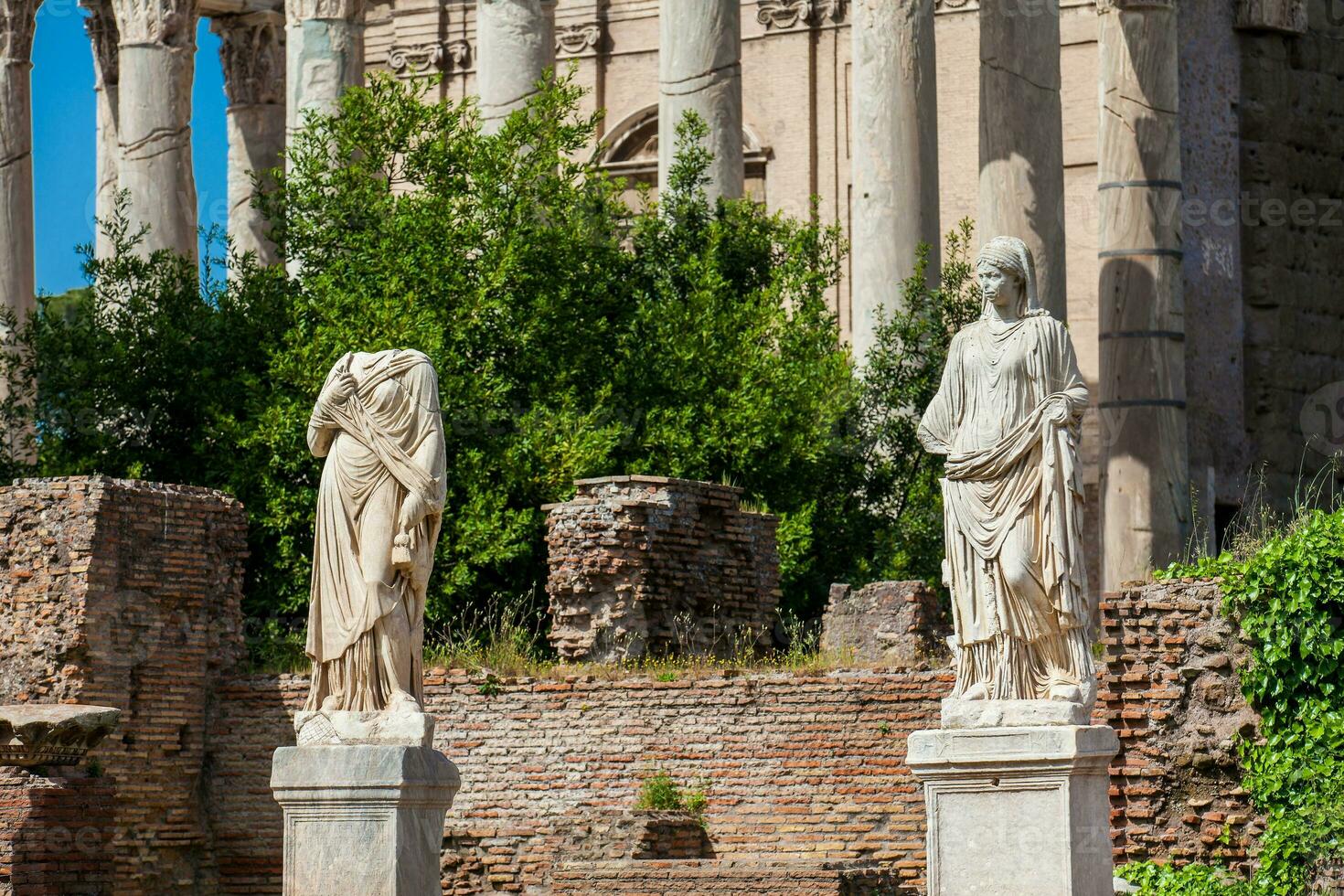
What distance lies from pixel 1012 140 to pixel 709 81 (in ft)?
10.7

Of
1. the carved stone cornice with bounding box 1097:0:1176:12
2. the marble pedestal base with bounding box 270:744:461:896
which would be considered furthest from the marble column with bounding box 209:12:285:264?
the marble pedestal base with bounding box 270:744:461:896

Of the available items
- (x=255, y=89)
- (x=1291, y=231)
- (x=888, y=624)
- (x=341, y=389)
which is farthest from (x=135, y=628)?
(x=1291, y=231)

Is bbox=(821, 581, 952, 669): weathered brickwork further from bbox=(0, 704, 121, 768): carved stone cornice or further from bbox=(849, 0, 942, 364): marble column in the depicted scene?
bbox=(0, 704, 121, 768): carved stone cornice

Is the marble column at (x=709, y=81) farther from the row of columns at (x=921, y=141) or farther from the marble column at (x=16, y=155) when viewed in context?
the marble column at (x=16, y=155)

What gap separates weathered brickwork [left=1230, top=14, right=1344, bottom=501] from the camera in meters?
34.4

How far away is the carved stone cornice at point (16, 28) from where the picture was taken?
3538cm

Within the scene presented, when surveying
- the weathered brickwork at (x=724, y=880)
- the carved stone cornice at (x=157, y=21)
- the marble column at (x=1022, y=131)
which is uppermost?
the carved stone cornice at (x=157, y=21)

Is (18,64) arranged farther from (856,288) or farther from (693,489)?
(693,489)

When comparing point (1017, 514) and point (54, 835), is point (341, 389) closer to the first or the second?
point (1017, 514)

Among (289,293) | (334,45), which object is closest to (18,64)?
(334,45)

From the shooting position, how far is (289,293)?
1062 inches

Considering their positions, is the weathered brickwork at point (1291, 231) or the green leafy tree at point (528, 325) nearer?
the green leafy tree at point (528, 325)

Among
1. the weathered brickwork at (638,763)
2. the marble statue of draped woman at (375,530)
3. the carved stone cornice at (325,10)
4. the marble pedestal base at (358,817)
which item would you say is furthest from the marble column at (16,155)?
the marble pedestal base at (358,817)

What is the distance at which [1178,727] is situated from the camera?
18406 mm
